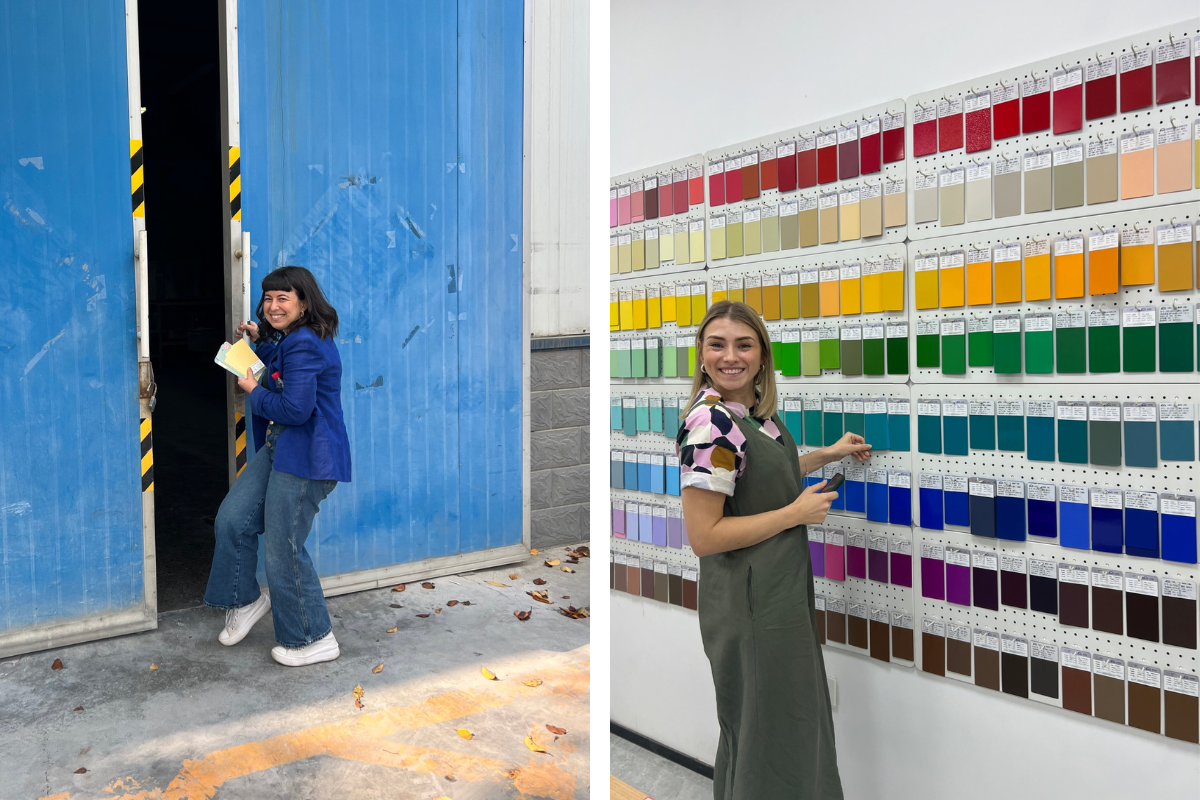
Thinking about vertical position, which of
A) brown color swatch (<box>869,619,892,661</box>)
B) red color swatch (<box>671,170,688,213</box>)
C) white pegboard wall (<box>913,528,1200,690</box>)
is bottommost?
brown color swatch (<box>869,619,892,661</box>)

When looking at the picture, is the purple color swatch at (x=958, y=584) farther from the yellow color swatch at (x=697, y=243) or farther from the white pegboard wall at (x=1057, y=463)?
the yellow color swatch at (x=697, y=243)

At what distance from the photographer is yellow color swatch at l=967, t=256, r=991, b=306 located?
1.86 meters

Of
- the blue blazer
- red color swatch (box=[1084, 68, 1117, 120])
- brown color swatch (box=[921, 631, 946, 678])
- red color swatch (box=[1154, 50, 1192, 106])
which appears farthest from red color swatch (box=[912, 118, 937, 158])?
the blue blazer

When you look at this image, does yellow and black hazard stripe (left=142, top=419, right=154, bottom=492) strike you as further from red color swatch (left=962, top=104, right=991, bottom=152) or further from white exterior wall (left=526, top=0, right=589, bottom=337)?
red color swatch (left=962, top=104, right=991, bottom=152)

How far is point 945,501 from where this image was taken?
196cm

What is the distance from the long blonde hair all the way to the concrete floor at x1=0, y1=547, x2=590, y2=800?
1312mm

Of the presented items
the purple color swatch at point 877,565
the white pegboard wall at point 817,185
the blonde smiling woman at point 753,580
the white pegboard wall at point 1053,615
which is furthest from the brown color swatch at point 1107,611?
the white pegboard wall at point 817,185

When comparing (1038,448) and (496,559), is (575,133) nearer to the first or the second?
Result: (496,559)

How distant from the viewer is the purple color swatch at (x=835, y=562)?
2205mm

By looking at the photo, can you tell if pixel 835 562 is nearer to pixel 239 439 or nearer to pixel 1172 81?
pixel 1172 81

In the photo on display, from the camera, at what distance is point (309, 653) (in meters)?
2.83

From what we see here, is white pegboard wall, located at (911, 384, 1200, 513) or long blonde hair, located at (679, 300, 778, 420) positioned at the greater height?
long blonde hair, located at (679, 300, 778, 420)

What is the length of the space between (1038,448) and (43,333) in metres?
3.17

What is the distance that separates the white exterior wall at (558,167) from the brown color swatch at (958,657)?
2517mm
